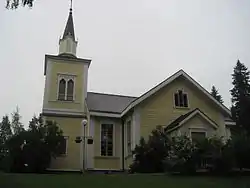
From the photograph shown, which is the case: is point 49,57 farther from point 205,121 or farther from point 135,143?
point 205,121

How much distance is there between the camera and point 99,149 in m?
A: 24.3

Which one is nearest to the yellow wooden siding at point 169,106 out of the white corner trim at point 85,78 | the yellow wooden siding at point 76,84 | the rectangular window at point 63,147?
the rectangular window at point 63,147

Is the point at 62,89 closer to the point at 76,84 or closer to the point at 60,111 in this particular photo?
the point at 76,84

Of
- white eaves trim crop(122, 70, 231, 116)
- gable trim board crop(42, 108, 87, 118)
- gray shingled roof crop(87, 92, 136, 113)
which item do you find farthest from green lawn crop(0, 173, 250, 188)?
gable trim board crop(42, 108, 87, 118)

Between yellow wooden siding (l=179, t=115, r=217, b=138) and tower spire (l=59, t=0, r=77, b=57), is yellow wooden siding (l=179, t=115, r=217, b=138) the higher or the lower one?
the lower one

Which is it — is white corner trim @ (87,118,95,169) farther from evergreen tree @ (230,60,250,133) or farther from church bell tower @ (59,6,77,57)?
evergreen tree @ (230,60,250,133)

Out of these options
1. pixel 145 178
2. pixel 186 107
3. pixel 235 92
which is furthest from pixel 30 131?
pixel 235 92

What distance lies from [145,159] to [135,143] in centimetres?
238

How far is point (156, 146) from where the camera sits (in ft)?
66.8

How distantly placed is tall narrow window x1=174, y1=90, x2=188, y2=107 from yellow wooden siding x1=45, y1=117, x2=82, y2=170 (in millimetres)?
7408

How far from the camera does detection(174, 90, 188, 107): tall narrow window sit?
24489 mm

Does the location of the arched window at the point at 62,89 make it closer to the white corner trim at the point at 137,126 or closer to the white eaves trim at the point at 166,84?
the white eaves trim at the point at 166,84

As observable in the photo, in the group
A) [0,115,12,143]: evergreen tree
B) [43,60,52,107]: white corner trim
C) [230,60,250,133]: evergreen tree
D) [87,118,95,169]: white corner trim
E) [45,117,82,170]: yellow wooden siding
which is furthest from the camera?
[0,115,12,143]: evergreen tree

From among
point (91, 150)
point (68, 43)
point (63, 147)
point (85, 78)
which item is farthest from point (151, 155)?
point (68, 43)
